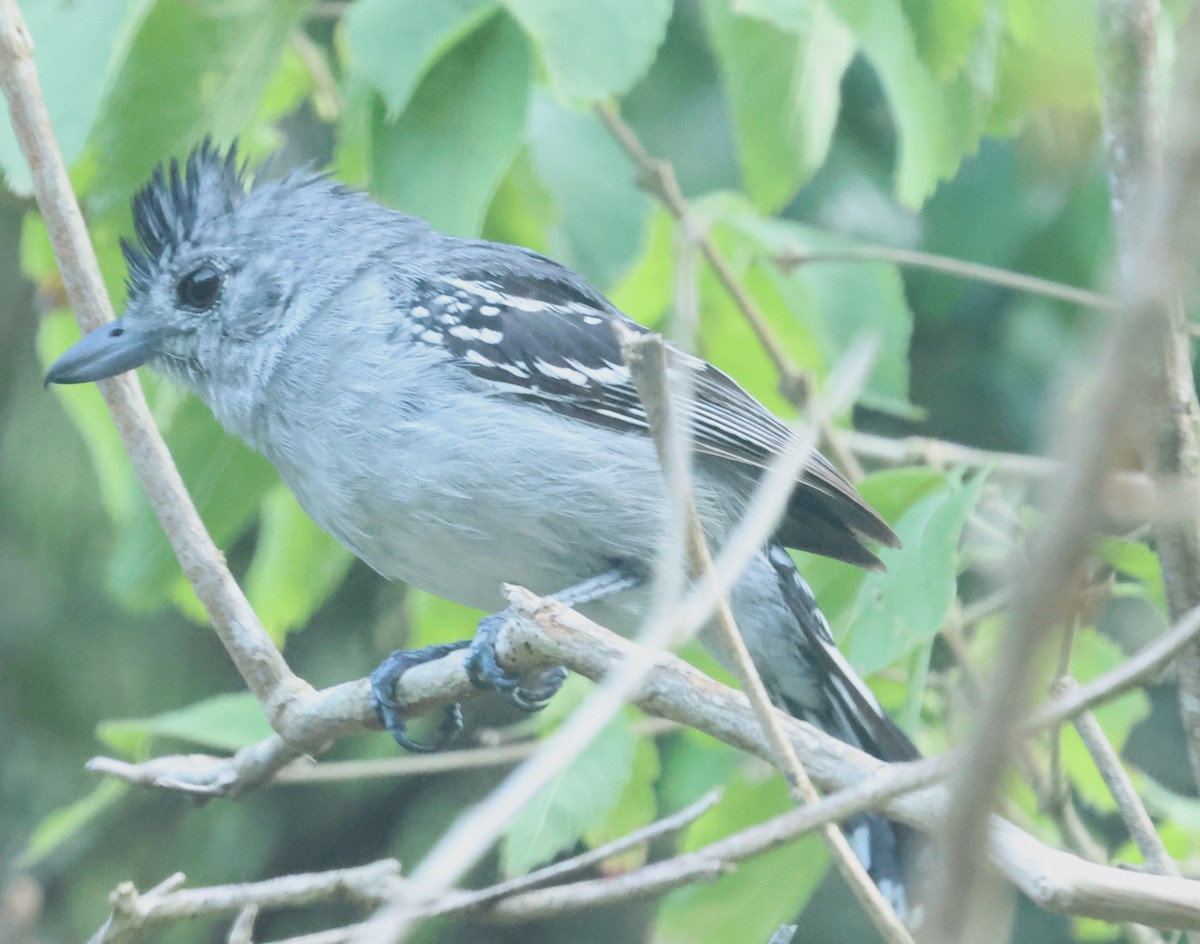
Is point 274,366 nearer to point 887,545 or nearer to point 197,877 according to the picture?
point 887,545

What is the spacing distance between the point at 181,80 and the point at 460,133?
721 millimetres

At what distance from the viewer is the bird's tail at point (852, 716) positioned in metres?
3.22

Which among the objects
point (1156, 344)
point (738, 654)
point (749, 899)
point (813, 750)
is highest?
point (1156, 344)

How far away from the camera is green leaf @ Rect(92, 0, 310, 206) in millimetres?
2857

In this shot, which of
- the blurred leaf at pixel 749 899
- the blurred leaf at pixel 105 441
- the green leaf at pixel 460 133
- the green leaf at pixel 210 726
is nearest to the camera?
the green leaf at pixel 460 133

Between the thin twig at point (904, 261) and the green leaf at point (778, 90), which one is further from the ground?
the green leaf at point (778, 90)

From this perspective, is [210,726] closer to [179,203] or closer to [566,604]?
[566,604]

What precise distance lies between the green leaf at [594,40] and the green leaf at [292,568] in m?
1.50

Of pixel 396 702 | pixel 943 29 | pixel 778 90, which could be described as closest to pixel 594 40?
pixel 778 90

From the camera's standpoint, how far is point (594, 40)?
2387 millimetres

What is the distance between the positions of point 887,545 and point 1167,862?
946 millimetres

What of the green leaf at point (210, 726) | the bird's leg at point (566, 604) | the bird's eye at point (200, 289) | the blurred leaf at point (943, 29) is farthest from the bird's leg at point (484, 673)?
the blurred leaf at point (943, 29)

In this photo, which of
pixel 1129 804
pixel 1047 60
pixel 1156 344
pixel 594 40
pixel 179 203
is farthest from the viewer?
pixel 179 203

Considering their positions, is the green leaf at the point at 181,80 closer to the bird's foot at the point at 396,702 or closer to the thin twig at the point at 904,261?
the bird's foot at the point at 396,702
